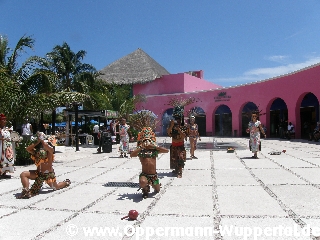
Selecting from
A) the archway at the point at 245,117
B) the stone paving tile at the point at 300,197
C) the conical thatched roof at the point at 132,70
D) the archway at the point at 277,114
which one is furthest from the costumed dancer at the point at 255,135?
the conical thatched roof at the point at 132,70

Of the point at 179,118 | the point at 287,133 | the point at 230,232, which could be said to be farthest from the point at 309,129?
the point at 230,232

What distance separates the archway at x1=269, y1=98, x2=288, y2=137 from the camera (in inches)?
939

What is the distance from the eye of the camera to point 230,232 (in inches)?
153

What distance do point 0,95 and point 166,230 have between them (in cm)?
777

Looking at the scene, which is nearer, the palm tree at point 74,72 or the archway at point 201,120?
the palm tree at point 74,72

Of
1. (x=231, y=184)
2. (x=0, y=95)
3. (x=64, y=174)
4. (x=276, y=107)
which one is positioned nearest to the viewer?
(x=231, y=184)

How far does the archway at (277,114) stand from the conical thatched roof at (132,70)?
1244 cm

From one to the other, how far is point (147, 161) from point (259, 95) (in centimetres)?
2115

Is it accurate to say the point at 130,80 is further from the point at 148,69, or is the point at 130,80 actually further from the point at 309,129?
the point at 309,129

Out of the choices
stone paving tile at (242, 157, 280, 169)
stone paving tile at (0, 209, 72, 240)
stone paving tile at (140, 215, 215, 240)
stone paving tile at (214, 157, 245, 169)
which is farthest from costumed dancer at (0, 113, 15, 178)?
stone paving tile at (242, 157, 280, 169)

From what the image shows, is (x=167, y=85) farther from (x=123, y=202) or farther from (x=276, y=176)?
(x=123, y=202)

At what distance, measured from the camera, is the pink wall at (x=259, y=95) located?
820 inches

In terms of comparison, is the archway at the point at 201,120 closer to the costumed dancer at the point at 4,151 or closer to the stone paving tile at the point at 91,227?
the costumed dancer at the point at 4,151

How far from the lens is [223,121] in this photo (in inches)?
1128
